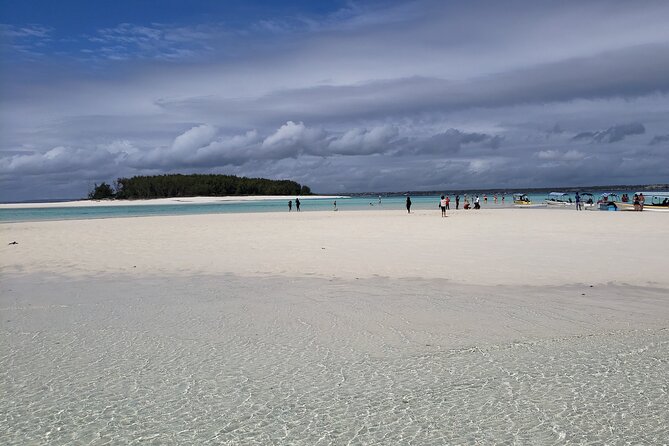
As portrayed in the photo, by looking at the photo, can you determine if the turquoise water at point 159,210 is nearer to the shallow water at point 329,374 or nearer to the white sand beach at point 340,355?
the white sand beach at point 340,355

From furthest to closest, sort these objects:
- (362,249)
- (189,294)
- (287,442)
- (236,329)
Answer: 1. (362,249)
2. (189,294)
3. (236,329)
4. (287,442)

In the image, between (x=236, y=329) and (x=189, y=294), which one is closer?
(x=236, y=329)

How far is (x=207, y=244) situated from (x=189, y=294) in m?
10.1

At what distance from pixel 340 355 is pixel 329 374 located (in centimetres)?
65

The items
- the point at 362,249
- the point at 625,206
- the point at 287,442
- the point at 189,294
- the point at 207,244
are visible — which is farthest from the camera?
the point at 625,206

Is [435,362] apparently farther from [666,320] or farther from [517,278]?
[517,278]

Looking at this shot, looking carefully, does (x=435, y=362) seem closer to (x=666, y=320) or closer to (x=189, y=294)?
(x=666, y=320)

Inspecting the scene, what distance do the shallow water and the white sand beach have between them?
0.02 metres

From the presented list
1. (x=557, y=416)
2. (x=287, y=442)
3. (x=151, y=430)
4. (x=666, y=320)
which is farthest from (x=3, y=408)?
(x=666, y=320)

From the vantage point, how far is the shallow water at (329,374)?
4484 mm

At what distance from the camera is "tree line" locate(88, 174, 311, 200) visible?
156m

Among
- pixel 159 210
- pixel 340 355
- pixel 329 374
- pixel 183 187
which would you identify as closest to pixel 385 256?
pixel 340 355

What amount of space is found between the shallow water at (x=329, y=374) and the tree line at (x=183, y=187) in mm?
153937

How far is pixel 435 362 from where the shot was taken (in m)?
6.09
